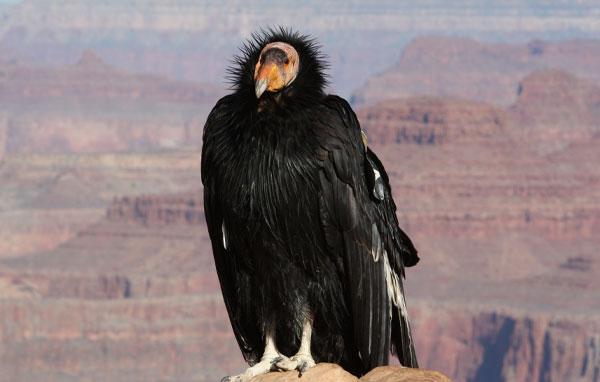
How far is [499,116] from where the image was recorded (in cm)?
17862

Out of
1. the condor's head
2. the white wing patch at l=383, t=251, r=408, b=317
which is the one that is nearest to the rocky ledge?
the white wing patch at l=383, t=251, r=408, b=317

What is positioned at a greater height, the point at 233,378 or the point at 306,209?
the point at 306,209

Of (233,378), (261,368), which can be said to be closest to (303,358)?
(261,368)

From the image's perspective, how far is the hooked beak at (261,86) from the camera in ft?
39.3

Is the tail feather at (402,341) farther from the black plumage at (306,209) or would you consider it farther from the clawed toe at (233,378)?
the clawed toe at (233,378)

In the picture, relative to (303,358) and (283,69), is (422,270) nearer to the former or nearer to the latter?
(303,358)

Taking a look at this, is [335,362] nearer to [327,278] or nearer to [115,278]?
[327,278]

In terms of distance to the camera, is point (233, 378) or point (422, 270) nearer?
point (233, 378)

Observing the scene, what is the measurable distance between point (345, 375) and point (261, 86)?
1885 millimetres

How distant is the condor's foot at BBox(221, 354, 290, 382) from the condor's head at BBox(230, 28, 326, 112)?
168 cm

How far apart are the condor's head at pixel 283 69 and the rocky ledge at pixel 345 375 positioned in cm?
Answer: 175

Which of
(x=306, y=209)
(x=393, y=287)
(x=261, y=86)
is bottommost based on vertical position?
(x=393, y=287)

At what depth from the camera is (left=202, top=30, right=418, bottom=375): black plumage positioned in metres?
12.5

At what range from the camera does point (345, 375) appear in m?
12.0
